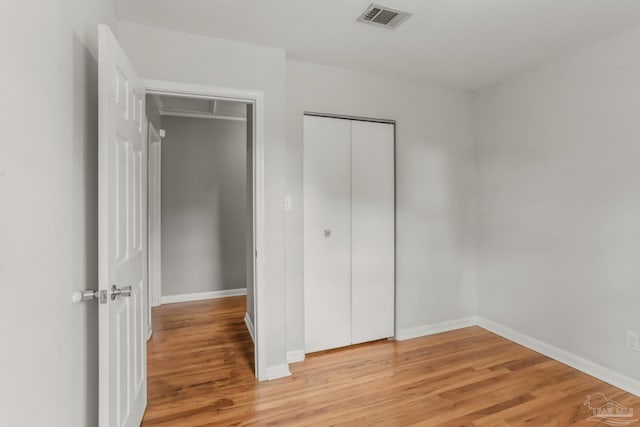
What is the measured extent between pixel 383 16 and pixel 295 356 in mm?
2578

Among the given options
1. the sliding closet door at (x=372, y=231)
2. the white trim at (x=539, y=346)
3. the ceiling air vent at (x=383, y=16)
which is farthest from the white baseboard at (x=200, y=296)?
the ceiling air vent at (x=383, y=16)

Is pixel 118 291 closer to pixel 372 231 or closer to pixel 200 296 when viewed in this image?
pixel 372 231

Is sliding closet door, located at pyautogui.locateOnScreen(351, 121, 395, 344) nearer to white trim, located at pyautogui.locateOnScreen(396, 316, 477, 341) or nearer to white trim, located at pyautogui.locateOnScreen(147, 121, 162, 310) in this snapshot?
white trim, located at pyautogui.locateOnScreen(396, 316, 477, 341)

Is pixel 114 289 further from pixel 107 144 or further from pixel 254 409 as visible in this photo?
pixel 254 409

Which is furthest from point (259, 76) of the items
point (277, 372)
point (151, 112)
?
point (277, 372)

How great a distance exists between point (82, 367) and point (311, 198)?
75.0 inches

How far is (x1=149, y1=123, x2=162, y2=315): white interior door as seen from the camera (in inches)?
155

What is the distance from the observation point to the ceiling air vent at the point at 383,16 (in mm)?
2018

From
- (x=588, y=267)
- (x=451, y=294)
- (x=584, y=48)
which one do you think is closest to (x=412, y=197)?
(x=451, y=294)

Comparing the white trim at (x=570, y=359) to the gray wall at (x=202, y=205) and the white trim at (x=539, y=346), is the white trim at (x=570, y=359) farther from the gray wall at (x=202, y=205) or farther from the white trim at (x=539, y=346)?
the gray wall at (x=202, y=205)

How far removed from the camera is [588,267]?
255 cm

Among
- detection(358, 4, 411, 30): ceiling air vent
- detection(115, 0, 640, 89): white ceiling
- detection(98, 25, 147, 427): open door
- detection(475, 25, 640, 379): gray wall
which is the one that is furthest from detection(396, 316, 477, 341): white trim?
detection(358, 4, 411, 30): ceiling air vent

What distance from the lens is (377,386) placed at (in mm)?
2375

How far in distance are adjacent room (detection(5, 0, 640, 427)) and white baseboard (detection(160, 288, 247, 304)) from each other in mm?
519
